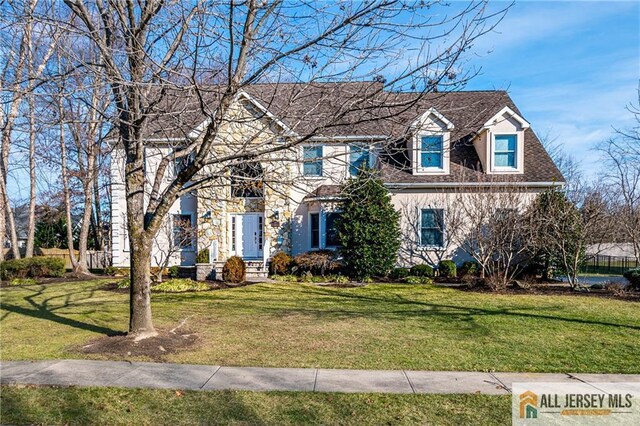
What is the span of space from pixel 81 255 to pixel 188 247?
17.1 ft

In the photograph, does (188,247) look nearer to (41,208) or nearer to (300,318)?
(300,318)

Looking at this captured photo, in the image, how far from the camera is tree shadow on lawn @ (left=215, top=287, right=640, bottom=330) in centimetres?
1060

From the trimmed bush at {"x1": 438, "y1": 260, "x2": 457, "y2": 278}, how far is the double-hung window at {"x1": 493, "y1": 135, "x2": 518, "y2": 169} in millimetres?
4618

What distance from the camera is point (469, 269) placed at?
18.5m

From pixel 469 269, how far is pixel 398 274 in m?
2.85

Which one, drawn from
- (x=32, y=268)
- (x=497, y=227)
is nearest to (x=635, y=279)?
(x=497, y=227)

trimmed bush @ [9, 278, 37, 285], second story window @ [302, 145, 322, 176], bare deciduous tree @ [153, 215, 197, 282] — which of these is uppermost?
second story window @ [302, 145, 322, 176]

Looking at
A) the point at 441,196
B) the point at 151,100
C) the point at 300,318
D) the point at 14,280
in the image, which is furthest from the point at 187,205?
the point at 151,100

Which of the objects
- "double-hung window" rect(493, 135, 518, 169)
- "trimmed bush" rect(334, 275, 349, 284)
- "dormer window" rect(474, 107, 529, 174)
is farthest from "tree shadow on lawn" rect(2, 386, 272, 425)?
"double-hung window" rect(493, 135, 518, 169)

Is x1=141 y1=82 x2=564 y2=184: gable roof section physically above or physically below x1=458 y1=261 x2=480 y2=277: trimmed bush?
above

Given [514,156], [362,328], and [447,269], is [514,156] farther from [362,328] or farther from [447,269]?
[362,328]

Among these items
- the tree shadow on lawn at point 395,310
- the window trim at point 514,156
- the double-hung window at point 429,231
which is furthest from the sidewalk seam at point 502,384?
the window trim at point 514,156

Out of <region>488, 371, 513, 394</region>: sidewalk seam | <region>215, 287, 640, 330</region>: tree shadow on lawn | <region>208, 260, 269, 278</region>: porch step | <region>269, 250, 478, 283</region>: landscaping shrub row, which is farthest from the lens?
<region>208, 260, 269, 278</region>: porch step

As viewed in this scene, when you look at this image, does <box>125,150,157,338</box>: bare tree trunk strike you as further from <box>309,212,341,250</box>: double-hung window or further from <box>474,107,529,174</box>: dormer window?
<box>474,107,529,174</box>: dormer window
